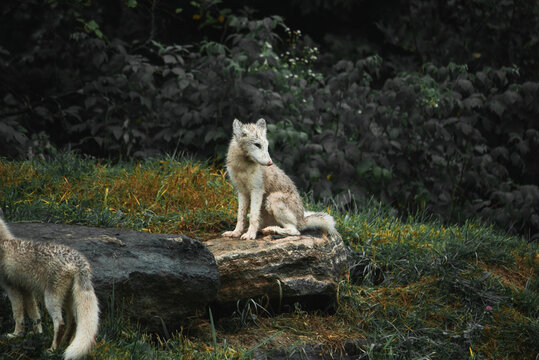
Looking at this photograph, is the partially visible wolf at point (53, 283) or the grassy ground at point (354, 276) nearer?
the partially visible wolf at point (53, 283)

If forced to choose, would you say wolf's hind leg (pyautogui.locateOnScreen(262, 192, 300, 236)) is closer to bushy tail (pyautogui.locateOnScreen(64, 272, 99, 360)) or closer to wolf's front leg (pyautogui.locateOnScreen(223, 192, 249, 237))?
wolf's front leg (pyautogui.locateOnScreen(223, 192, 249, 237))

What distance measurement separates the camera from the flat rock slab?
5.28m

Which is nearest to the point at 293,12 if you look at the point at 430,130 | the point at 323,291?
the point at 430,130

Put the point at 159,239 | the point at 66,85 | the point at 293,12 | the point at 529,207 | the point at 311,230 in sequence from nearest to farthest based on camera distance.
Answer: the point at 159,239, the point at 311,230, the point at 529,207, the point at 66,85, the point at 293,12

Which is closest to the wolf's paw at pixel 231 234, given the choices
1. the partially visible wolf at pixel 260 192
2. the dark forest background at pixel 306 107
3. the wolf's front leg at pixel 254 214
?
the partially visible wolf at pixel 260 192

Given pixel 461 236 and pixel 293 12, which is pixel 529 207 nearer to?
pixel 461 236

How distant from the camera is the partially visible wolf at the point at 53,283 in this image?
3703 mm

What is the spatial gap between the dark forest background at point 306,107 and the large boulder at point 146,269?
315cm

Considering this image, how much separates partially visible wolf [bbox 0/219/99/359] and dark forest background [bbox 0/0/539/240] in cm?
394

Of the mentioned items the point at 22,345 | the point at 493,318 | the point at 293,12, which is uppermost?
the point at 293,12

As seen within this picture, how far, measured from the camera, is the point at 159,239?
4.93 metres

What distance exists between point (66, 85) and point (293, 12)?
469 cm

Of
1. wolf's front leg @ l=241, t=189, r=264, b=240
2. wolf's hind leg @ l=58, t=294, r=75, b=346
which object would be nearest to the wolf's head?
wolf's front leg @ l=241, t=189, r=264, b=240

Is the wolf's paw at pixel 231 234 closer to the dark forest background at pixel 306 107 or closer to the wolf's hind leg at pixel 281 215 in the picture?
the wolf's hind leg at pixel 281 215
